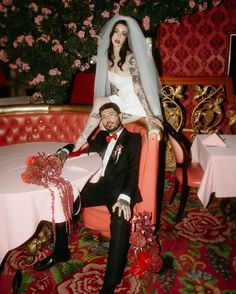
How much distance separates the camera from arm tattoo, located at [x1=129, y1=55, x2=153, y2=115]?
3445mm

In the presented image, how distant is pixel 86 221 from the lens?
10.3 ft

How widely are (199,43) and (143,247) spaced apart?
467 centimetres

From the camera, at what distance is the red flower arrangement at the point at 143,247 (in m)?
2.72

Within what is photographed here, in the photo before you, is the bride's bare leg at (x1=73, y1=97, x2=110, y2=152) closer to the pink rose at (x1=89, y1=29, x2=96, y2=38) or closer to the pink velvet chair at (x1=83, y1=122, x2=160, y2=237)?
the pink velvet chair at (x1=83, y1=122, x2=160, y2=237)

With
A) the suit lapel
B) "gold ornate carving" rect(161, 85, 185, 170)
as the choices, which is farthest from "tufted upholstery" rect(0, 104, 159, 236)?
"gold ornate carving" rect(161, 85, 185, 170)

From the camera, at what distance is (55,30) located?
481 cm

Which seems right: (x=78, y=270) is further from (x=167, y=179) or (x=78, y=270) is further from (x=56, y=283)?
(x=167, y=179)

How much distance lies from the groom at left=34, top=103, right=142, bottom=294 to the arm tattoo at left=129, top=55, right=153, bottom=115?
26.5 inches

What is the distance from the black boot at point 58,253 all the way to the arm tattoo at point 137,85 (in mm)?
1565

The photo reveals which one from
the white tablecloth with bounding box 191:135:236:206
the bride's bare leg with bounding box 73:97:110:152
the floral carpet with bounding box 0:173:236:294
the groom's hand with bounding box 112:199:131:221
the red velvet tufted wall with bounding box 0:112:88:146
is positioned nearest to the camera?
the groom's hand with bounding box 112:199:131:221

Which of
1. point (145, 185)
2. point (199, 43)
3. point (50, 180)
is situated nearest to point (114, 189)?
point (145, 185)

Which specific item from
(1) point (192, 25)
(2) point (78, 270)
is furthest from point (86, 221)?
(1) point (192, 25)

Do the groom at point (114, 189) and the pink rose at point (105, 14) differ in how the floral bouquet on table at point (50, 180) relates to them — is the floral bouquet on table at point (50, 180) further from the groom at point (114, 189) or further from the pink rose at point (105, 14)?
the pink rose at point (105, 14)

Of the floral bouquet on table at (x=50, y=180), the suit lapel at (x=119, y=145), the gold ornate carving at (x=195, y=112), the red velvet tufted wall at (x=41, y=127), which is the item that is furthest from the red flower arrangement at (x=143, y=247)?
the gold ornate carving at (x=195, y=112)
